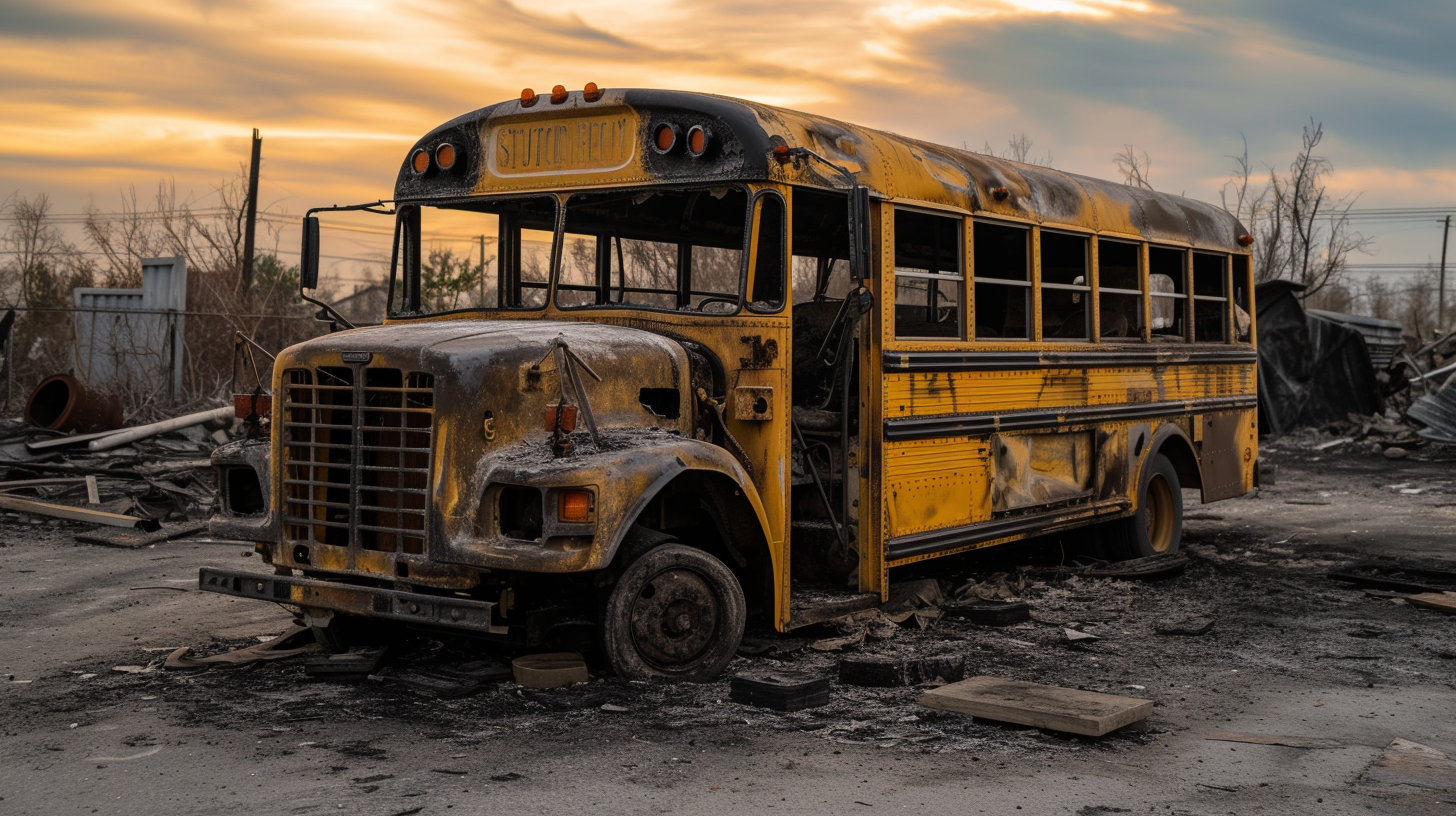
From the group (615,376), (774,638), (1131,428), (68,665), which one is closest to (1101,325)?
(1131,428)

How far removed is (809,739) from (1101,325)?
4613 millimetres

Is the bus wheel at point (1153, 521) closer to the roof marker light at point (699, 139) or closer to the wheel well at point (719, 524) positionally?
the wheel well at point (719, 524)

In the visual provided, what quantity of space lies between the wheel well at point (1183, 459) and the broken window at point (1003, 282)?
238cm

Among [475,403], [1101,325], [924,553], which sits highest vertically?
[1101,325]

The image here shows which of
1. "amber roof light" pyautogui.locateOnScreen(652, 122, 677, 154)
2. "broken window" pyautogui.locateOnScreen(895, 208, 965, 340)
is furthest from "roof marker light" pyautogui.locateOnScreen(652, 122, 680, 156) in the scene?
"broken window" pyautogui.locateOnScreen(895, 208, 965, 340)

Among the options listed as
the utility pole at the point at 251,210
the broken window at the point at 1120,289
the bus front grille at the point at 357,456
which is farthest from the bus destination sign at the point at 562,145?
the utility pole at the point at 251,210

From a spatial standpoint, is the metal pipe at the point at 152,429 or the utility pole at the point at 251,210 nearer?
the metal pipe at the point at 152,429

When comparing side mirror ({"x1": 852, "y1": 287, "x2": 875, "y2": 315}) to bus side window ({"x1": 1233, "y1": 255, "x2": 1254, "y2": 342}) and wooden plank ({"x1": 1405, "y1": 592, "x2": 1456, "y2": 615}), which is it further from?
bus side window ({"x1": 1233, "y1": 255, "x2": 1254, "y2": 342})

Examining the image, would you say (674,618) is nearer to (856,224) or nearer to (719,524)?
(719,524)

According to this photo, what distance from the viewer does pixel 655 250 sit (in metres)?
6.79

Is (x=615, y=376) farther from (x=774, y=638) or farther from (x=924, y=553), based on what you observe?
(x=924, y=553)

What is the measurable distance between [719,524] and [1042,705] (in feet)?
5.28

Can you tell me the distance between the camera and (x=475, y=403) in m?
5.09

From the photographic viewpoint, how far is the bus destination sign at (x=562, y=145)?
20.1 feet
